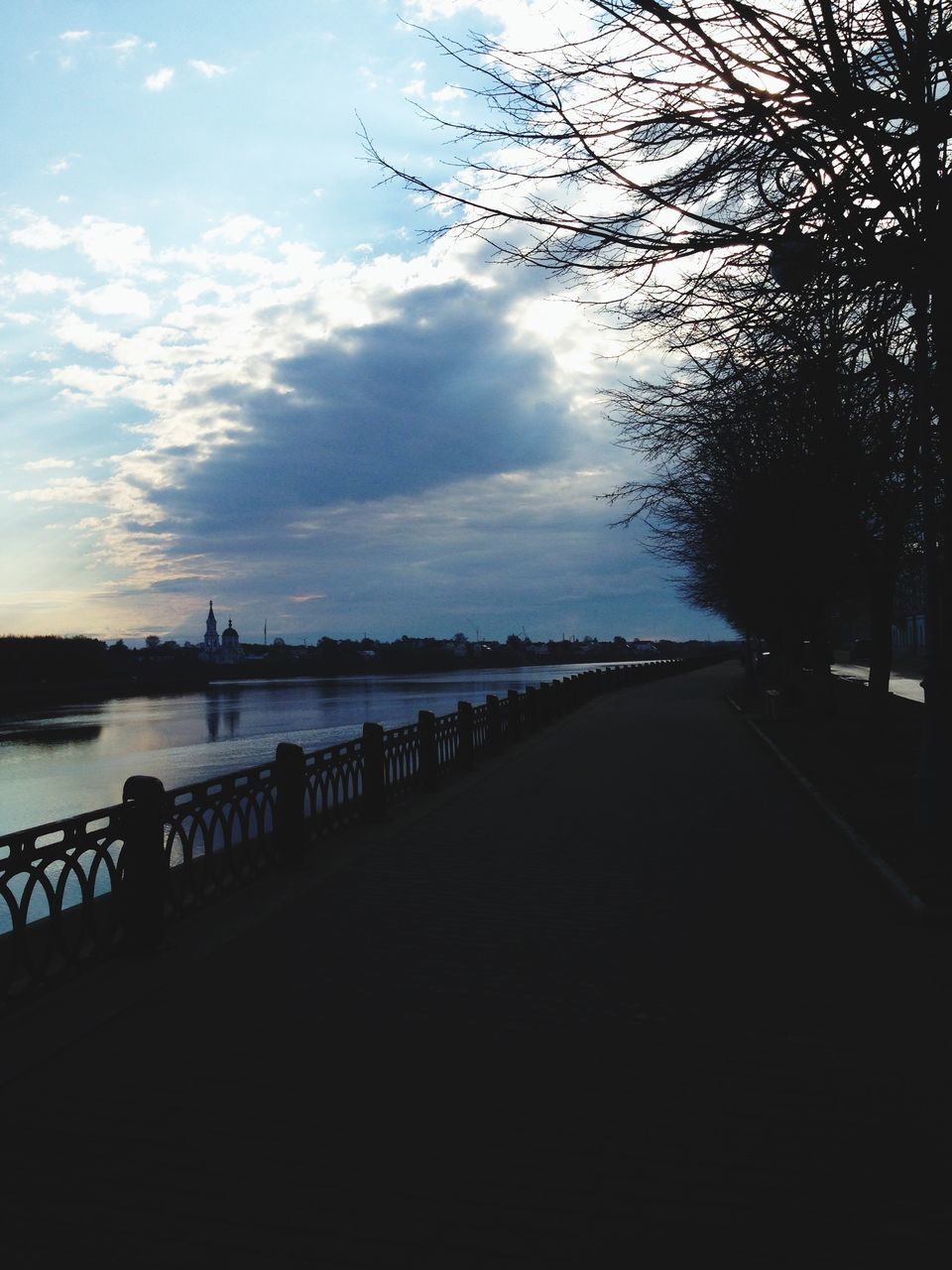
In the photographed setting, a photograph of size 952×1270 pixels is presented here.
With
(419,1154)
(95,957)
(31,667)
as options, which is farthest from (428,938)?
(31,667)

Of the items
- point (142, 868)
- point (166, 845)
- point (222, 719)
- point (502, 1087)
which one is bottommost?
point (222, 719)

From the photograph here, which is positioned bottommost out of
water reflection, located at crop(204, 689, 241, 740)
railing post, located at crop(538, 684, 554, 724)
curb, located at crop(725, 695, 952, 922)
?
water reflection, located at crop(204, 689, 241, 740)

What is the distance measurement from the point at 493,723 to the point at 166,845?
12.9m

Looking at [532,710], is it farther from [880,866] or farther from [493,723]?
[880,866]

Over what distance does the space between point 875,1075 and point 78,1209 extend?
322 cm

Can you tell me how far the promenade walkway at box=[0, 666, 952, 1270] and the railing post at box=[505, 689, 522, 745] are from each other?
14179 mm

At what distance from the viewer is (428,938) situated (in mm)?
6723

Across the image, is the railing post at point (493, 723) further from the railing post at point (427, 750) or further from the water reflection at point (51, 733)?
the water reflection at point (51, 733)

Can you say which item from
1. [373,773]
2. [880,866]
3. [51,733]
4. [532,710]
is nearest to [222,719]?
[51,733]

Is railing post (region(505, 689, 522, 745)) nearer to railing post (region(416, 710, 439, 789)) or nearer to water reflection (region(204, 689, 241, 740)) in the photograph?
railing post (region(416, 710, 439, 789))

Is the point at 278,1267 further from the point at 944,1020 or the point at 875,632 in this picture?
the point at 875,632

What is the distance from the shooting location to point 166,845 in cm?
773

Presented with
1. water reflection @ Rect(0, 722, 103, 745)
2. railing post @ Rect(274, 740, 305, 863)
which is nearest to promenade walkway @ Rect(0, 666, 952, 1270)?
railing post @ Rect(274, 740, 305, 863)

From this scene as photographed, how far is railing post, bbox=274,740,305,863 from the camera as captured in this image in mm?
9148
